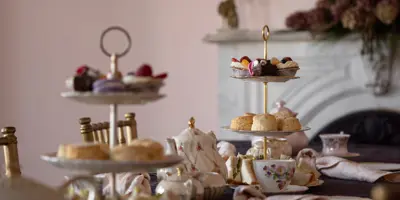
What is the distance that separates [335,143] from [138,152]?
132 cm

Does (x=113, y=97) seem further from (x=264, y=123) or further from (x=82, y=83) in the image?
(x=264, y=123)

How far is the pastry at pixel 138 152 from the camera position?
1.14 meters

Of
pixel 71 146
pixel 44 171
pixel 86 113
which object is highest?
pixel 71 146

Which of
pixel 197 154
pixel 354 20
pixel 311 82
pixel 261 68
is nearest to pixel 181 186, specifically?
pixel 197 154

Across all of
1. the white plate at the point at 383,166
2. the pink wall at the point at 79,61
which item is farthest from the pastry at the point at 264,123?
the pink wall at the point at 79,61

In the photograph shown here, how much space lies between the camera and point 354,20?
3.57 metres

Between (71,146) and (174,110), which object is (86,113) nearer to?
(174,110)

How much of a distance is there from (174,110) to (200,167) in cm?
272

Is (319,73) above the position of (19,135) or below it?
above

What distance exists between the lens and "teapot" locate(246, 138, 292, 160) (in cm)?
189

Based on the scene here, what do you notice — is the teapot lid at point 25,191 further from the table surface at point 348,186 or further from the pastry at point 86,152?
the table surface at point 348,186

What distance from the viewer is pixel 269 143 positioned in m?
1.99

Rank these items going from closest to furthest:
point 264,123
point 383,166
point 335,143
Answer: point 264,123, point 383,166, point 335,143

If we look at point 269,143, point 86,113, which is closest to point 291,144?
point 269,143
